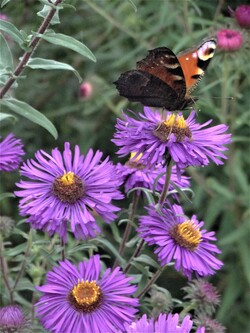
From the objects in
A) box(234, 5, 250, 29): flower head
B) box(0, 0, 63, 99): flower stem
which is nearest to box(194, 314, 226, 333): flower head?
box(0, 0, 63, 99): flower stem

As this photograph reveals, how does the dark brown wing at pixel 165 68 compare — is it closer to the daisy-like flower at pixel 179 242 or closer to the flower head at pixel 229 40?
the daisy-like flower at pixel 179 242

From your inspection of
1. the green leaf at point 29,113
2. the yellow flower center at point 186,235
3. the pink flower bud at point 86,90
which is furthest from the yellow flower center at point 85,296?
the pink flower bud at point 86,90

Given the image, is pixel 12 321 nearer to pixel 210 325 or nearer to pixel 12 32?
pixel 210 325

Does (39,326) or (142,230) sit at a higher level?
(142,230)

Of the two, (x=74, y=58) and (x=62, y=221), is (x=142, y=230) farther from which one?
(x=74, y=58)

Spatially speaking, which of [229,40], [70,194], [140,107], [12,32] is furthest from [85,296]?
[140,107]

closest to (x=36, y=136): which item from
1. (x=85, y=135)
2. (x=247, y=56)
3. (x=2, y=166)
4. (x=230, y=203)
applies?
(x=85, y=135)

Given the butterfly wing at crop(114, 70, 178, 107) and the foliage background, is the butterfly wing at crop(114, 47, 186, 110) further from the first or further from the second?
the foliage background
